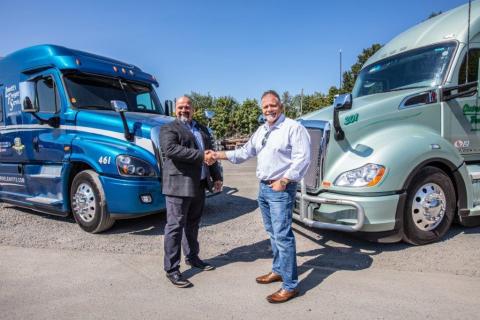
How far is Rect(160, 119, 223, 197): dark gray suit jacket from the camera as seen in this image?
3553 mm

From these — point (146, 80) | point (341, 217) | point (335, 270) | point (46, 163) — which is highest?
point (146, 80)

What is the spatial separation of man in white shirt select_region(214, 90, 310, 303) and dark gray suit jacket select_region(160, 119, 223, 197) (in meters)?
0.71

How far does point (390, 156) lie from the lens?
4.25m

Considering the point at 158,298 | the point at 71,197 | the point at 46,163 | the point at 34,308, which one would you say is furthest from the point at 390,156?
the point at 46,163

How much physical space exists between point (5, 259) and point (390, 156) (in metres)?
4.70

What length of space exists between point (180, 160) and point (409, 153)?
8.71 feet

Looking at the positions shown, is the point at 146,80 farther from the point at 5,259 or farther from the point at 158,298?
the point at 158,298

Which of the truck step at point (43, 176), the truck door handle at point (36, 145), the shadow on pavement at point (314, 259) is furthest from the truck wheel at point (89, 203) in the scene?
the shadow on pavement at point (314, 259)

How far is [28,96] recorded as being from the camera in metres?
5.98

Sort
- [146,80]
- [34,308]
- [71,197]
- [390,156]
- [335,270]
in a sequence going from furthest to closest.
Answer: [146,80], [71,197], [390,156], [335,270], [34,308]

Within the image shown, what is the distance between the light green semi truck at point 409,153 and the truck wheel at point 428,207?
0.01 meters

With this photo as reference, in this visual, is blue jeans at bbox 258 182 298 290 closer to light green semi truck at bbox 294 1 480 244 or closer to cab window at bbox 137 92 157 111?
light green semi truck at bbox 294 1 480 244

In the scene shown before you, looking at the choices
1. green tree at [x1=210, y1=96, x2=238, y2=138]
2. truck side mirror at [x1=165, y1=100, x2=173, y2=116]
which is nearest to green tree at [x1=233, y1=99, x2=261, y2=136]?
green tree at [x1=210, y1=96, x2=238, y2=138]

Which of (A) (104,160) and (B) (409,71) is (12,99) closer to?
(A) (104,160)
